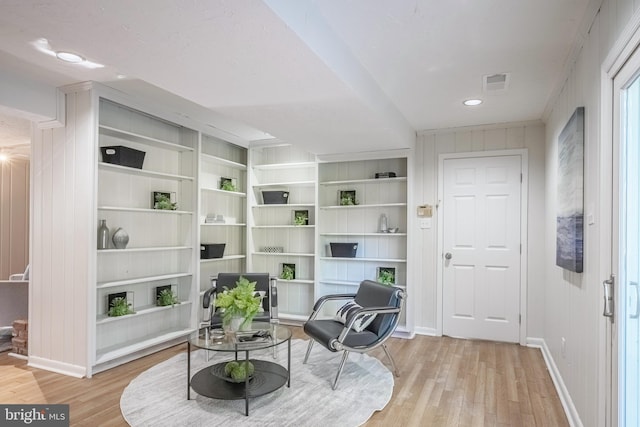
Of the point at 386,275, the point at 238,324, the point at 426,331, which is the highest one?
the point at 386,275

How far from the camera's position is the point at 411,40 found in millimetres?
2461

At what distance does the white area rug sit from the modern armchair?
468 mm

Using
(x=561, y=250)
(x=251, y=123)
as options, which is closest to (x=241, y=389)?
(x=251, y=123)

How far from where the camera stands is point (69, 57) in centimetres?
275

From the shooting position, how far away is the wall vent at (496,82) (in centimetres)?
304

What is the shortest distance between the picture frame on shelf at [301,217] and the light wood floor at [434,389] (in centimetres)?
191

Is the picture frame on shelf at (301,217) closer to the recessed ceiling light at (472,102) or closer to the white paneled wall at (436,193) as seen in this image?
the white paneled wall at (436,193)

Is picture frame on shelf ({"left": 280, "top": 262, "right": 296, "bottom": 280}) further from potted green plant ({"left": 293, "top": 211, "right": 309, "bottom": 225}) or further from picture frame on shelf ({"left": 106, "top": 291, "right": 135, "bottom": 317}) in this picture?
picture frame on shelf ({"left": 106, "top": 291, "right": 135, "bottom": 317})

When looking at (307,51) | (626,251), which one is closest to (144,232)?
(307,51)

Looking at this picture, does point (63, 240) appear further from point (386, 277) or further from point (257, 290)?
point (386, 277)

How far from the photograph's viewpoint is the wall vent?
9.97 ft

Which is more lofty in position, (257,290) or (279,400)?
(257,290)

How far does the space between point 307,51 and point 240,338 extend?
201 cm

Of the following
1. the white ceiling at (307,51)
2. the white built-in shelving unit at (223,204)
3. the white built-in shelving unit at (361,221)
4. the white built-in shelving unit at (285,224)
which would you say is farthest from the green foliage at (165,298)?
the white ceiling at (307,51)
